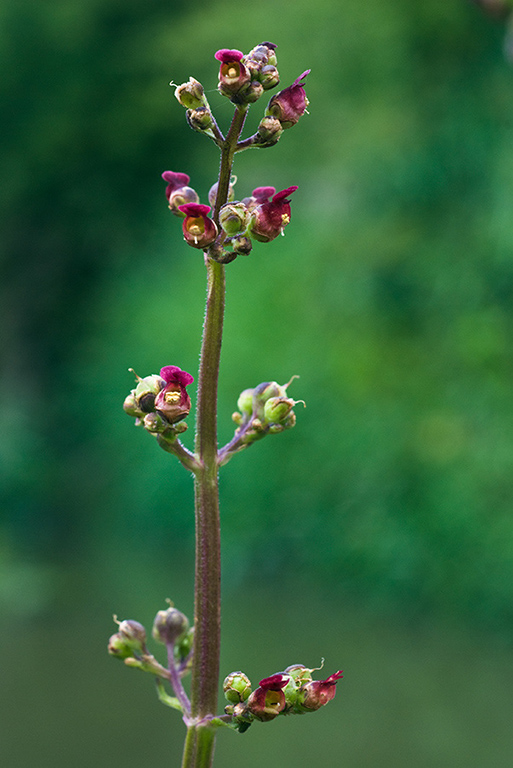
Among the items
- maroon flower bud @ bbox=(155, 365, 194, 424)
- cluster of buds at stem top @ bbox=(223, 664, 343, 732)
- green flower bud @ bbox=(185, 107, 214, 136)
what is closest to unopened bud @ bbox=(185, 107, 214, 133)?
green flower bud @ bbox=(185, 107, 214, 136)

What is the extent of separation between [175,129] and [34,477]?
3403 mm

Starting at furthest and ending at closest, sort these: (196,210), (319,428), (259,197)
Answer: (319,428) < (259,197) < (196,210)

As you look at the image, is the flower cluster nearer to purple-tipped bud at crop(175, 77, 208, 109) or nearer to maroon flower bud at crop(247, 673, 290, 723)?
purple-tipped bud at crop(175, 77, 208, 109)

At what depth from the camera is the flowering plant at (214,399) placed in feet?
2.25

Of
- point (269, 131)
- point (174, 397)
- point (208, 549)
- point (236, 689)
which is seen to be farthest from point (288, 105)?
point (236, 689)

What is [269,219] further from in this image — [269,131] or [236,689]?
[236,689]

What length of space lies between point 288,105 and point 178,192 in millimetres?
110

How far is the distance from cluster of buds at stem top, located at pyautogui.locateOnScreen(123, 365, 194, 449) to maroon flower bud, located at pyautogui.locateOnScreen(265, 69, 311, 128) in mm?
213

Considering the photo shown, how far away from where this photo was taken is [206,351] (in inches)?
27.1

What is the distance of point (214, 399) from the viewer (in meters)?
0.69

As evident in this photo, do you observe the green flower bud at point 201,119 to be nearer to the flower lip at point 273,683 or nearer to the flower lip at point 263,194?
the flower lip at point 263,194

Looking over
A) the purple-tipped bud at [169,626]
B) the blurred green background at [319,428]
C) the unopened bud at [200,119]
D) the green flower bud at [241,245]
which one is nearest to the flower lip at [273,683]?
the purple-tipped bud at [169,626]

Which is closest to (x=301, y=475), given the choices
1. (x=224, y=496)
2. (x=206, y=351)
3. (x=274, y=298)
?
(x=224, y=496)

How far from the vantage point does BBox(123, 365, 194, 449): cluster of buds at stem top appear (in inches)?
28.7
